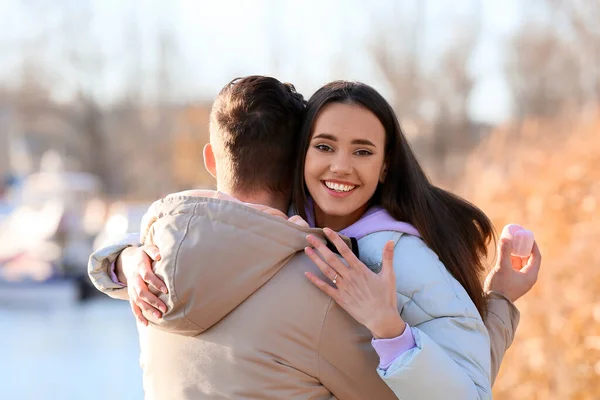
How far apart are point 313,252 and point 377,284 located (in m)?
0.12

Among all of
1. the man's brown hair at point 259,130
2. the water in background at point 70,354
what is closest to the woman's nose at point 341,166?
the man's brown hair at point 259,130

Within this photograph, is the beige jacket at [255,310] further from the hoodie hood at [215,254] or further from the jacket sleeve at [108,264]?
the jacket sleeve at [108,264]

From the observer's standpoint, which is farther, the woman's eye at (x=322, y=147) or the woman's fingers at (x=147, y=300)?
the woman's eye at (x=322, y=147)

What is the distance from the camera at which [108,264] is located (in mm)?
1981

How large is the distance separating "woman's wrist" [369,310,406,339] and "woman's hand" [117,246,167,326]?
13.9 inches

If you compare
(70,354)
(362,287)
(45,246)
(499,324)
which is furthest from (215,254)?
(45,246)

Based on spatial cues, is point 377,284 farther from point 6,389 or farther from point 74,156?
point 74,156

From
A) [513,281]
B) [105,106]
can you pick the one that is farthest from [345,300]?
[105,106]

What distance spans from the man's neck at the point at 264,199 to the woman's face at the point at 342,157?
0.23 ft

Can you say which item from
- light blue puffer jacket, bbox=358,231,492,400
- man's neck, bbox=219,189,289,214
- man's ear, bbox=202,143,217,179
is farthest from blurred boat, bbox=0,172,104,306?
light blue puffer jacket, bbox=358,231,492,400

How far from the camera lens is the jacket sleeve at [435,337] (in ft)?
4.80

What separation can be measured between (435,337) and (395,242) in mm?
194

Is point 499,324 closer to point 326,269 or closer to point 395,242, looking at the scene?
point 395,242

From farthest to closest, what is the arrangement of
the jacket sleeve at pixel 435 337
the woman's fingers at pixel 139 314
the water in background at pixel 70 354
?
the water in background at pixel 70 354, the woman's fingers at pixel 139 314, the jacket sleeve at pixel 435 337
